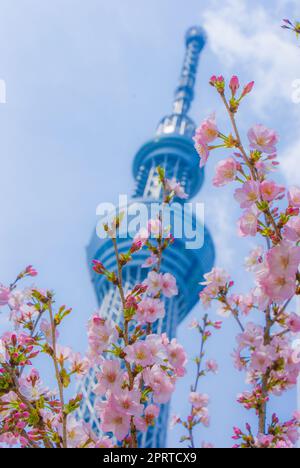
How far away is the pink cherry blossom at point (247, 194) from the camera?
2.02 metres

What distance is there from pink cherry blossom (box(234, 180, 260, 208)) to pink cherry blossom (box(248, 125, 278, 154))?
242mm

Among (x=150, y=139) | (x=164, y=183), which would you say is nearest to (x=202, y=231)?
(x=150, y=139)

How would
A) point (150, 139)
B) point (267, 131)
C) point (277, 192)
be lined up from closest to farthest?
1. point (277, 192)
2. point (267, 131)
3. point (150, 139)

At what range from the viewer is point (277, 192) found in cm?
204

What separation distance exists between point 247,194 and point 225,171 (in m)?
0.25

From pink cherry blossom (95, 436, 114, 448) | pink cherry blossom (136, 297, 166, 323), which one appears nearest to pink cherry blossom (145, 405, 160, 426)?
pink cherry blossom (95, 436, 114, 448)

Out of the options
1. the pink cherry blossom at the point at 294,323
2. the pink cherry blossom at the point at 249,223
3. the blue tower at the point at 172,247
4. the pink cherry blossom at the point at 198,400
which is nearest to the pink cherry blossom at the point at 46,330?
the pink cherry blossom at the point at 249,223

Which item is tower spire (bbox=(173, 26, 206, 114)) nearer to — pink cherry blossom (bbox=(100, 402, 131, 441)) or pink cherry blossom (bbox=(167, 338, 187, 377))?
pink cherry blossom (bbox=(167, 338, 187, 377))

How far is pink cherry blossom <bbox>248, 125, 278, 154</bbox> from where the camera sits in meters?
2.19

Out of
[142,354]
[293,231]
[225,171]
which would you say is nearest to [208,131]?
[225,171]
